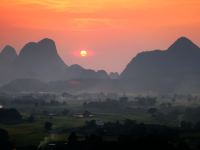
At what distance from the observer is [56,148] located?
159 ft

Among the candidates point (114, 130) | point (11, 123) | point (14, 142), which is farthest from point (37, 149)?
point (11, 123)

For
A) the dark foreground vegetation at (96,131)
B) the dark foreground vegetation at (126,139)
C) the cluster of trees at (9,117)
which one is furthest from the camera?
the cluster of trees at (9,117)

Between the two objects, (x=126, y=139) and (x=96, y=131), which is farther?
(x=96, y=131)

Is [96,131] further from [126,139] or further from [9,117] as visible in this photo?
[9,117]

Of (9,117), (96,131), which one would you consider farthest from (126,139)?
(9,117)

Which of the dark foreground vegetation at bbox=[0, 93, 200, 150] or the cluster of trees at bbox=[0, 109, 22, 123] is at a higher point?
the cluster of trees at bbox=[0, 109, 22, 123]

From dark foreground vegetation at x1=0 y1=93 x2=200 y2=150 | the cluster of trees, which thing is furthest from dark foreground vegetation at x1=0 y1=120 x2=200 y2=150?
the cluster of trees

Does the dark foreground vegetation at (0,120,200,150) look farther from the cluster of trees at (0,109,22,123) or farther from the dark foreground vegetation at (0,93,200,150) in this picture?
the cluster of trees at (0,109,22,123)

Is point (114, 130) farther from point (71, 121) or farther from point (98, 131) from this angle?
point (71, 121)

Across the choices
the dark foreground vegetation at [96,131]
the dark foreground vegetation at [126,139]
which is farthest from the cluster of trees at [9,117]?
the dark foreground vegetation at [126,139]

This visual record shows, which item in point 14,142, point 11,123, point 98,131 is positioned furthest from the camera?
point 11,123

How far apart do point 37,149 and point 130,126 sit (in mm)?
18474

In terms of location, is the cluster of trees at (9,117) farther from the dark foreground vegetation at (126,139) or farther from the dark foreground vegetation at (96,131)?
the dark foreground vegetation at (126,139)

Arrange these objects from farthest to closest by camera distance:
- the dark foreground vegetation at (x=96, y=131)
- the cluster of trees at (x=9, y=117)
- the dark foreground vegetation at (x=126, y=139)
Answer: the cluster of trees at (x=9, y=117) < the dark foreground vegetation at (x=96, y=131) < the dark foreground vegetation at (x=126, y=139)
